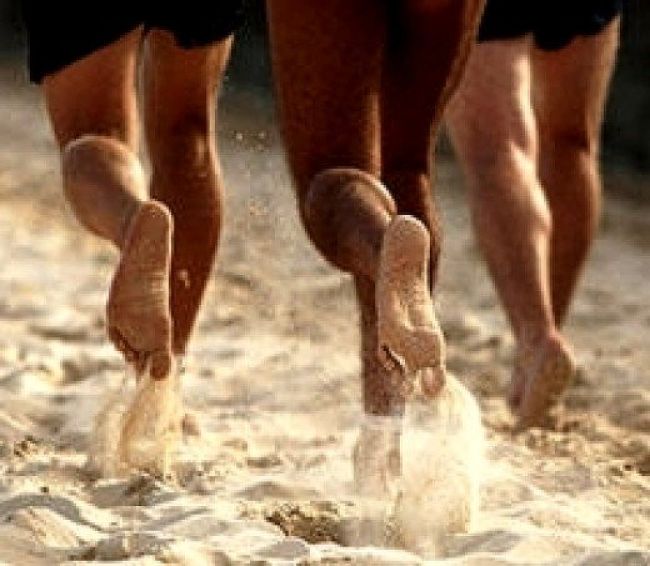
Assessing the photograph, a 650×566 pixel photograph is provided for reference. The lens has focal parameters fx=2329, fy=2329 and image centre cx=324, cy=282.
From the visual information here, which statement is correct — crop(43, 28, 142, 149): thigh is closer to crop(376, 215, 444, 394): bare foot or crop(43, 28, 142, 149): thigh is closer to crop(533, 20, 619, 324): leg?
crop(376, 215, 444, 394): bare foot

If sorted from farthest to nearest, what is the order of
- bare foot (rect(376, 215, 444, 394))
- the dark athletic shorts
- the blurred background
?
the blurred background, the dark athletic shorts, bare foot (rect(376, 215, 444, 394))

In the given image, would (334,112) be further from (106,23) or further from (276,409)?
(276,409)

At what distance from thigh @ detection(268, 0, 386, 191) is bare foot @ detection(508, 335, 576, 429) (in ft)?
4.15

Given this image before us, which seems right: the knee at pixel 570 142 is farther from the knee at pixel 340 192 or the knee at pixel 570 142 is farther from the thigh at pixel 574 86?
the knee at pixel 340 192

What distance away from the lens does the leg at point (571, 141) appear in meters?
4.97

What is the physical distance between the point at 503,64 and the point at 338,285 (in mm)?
2449

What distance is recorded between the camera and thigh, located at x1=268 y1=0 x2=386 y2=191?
353 centimetres

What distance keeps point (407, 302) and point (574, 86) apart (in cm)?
→ 178

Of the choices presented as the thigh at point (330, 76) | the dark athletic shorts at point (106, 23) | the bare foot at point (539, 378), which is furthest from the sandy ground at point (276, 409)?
the dark athletic shorts at point (106, 23)

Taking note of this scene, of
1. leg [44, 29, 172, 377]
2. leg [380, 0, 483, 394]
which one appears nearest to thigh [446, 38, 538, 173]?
leg [44, 29, 172, 377]

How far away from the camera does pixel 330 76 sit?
3.55 m

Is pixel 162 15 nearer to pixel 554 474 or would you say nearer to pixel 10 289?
pixel 554 474

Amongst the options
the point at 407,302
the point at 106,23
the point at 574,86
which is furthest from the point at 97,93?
the point at 574,86

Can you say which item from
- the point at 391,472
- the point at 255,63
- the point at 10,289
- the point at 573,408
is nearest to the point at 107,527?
the point at 391,472
